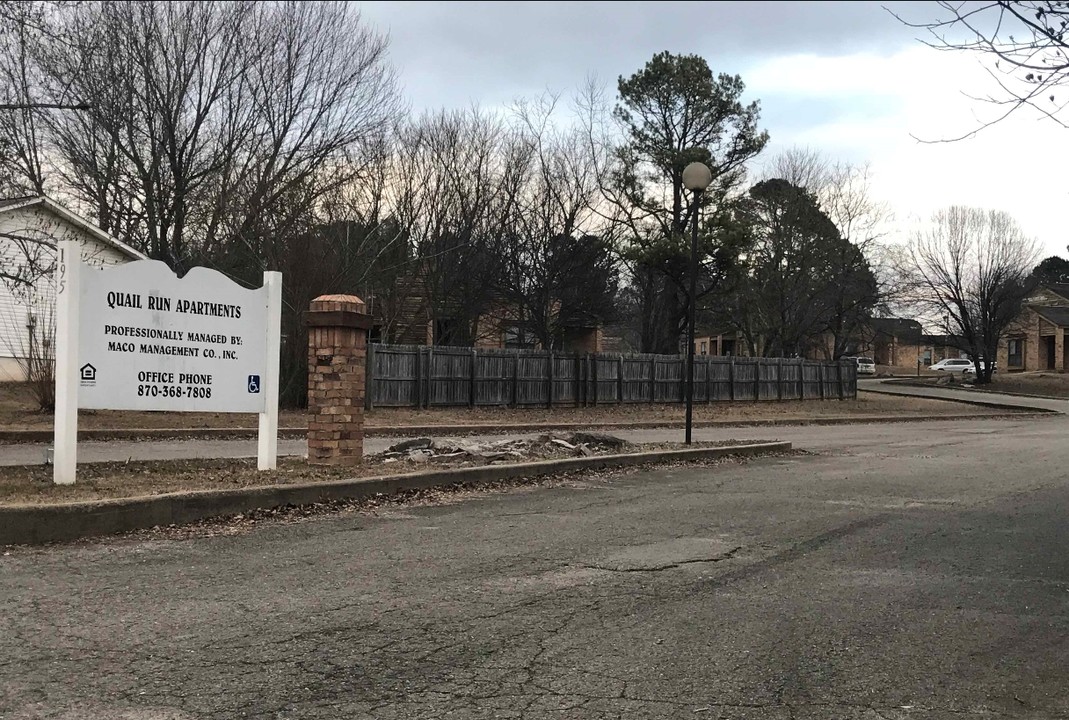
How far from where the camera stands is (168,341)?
29.5ft

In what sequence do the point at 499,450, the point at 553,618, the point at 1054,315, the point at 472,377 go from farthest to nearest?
the point at 1054,315, the point at 472,377, the point at 499,450, the point at 553,618

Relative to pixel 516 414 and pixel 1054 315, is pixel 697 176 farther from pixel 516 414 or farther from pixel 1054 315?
pixel 1054 315

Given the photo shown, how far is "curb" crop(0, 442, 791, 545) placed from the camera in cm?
680

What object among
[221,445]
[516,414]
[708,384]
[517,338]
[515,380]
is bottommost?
[516,414]

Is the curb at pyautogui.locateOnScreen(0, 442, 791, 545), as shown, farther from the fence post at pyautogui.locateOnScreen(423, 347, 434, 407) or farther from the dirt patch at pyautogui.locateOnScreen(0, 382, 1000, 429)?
the fence post at pyautogui.locateOnScreen(423, 347, 434, 407)

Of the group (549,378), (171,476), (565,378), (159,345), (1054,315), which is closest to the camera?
(159,345)

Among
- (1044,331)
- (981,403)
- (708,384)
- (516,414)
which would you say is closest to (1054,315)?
(1044,331)

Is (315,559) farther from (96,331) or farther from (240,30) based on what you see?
(240,30)

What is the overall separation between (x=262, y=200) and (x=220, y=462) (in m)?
15.6

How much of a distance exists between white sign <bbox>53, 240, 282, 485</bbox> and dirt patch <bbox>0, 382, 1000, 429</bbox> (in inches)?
341

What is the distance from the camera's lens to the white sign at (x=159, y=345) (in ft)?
27.4

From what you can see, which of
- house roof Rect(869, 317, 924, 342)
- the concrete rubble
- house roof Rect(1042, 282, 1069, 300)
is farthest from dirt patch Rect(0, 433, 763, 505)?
house roof Rect(1042, 282, 1069, 300)

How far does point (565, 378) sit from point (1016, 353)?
53074 mm

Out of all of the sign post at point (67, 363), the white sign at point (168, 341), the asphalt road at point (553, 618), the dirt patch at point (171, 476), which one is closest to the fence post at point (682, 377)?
the dirt patch at point (171, 476)
